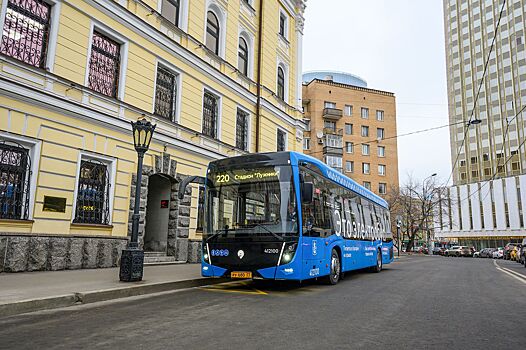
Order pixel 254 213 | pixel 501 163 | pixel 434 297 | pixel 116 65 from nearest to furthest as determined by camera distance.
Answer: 1. pixel 434 297
2. pixel 254 213
3. pixel 116 65
4. pixel 501 163

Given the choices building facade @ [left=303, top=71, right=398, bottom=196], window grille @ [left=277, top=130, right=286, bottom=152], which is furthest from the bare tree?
window grille @ [left=277, top=130, right=286, bottom=152]

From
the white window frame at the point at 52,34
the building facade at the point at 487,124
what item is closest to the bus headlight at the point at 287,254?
the white window frame at the point at 52,34

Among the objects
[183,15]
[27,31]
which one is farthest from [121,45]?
[183,15]

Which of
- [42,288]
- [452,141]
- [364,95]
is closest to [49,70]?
[42,288]

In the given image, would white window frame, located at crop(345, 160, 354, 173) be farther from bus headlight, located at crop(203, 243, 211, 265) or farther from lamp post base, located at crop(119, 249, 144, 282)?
lamp post base, located at crop(119, 249, 144, 282)

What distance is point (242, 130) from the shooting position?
20312 millimetres

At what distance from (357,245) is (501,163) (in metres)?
69.1

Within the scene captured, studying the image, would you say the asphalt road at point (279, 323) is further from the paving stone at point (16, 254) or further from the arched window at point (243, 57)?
the arched window at point (243, 57)

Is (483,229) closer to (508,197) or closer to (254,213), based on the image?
(508,197)

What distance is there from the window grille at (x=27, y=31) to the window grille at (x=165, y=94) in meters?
4.40

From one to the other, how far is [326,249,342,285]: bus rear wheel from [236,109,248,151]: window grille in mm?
9913

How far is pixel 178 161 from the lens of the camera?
15.6 metres

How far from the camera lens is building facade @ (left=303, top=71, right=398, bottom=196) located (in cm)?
5156

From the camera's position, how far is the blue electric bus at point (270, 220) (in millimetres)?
8789
